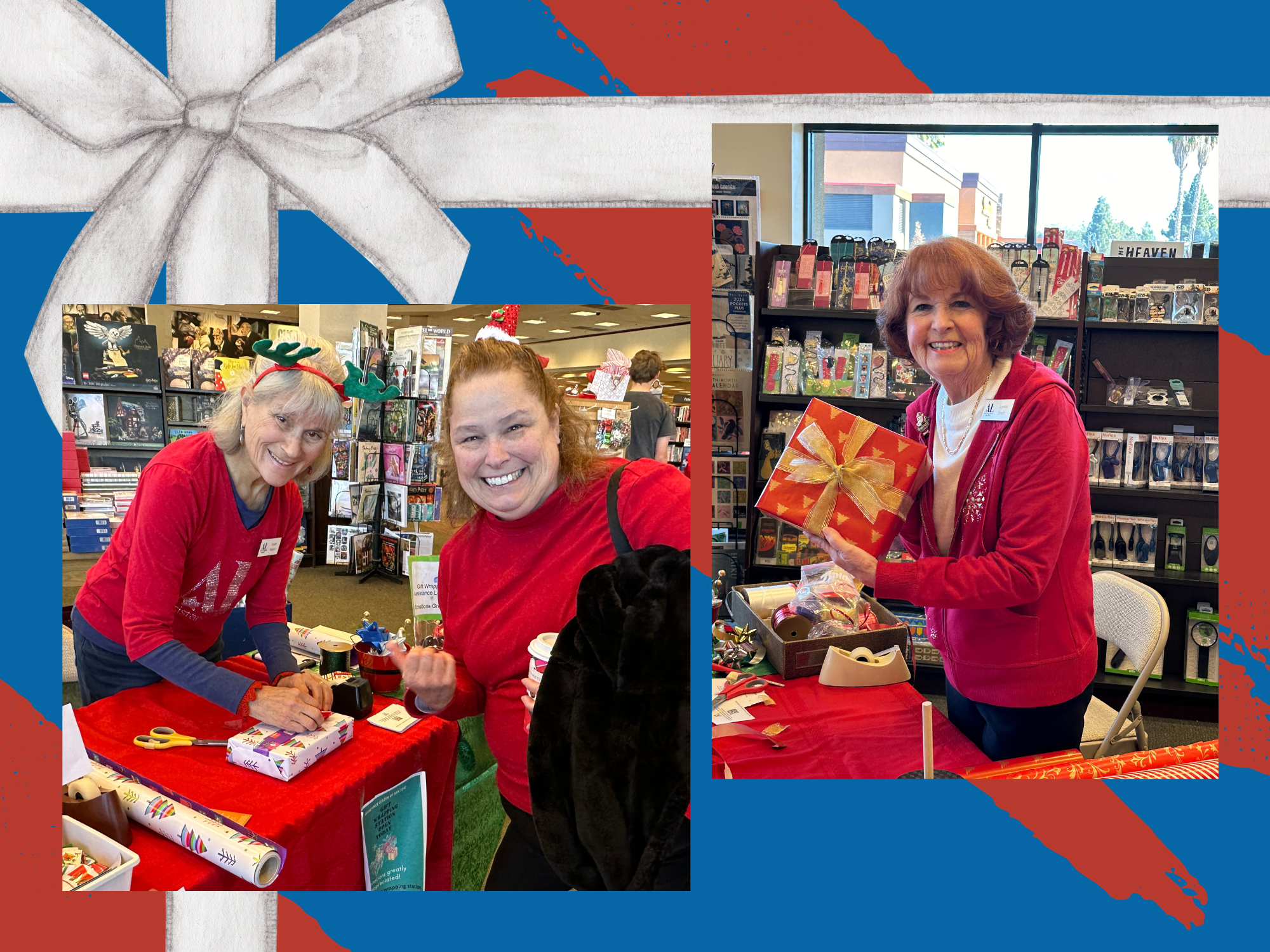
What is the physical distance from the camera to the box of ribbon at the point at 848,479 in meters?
2.01

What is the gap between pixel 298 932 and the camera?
6.82 ft

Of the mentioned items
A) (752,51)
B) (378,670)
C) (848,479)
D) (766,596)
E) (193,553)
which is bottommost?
(378,670)

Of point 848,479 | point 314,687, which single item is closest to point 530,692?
point 314,687

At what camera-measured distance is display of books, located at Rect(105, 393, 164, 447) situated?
1.93 metres

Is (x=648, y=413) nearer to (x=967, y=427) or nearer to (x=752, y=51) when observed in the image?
(x=967, y=427)

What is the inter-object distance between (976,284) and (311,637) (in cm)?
138

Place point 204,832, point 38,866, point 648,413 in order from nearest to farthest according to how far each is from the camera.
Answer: point 204,832, point 648,413, point 38,866

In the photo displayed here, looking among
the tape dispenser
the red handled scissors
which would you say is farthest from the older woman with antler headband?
the tape dispenser

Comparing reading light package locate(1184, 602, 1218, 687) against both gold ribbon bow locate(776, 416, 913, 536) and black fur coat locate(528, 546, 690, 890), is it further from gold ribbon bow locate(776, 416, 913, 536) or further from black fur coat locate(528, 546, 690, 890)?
black fur coat locate(528, 546, 690, 890)

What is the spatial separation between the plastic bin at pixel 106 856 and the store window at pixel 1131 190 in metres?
2.02

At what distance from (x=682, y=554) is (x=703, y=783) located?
46cm

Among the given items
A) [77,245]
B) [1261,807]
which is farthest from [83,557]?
[1261,807]

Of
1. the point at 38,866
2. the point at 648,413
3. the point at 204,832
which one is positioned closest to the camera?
the point at 204,832

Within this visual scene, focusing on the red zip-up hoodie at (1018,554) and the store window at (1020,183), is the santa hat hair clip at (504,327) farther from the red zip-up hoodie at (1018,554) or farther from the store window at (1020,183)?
the red zip-up hoodie at (1018,554)
